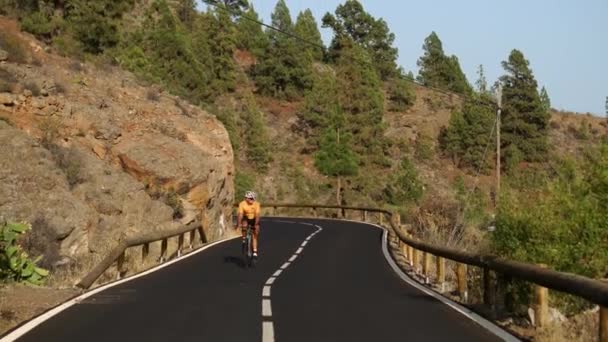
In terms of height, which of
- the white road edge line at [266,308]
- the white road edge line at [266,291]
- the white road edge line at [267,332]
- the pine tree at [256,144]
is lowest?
the white road edge line at [266,291]

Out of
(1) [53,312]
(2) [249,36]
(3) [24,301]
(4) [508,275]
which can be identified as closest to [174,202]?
Result: (3) [24,301]

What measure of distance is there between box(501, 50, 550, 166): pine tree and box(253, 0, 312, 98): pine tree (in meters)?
26.2

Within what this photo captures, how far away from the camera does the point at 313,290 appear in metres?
14.7

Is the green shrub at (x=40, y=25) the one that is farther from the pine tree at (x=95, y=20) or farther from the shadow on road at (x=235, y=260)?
the shadow on road at (x=235, y=260)

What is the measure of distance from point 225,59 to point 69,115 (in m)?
65.8

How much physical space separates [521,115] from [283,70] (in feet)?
102

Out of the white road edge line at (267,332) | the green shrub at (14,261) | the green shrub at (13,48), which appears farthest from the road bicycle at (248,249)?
the green shrub at (13,48)

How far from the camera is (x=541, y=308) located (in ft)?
33.0

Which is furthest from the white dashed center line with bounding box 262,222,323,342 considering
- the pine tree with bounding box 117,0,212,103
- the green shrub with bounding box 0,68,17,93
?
the pine tree with bounding box 117,0,212,103

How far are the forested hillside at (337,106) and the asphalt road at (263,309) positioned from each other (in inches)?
475

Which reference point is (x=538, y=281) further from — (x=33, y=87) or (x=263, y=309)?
(x=33, y=87)

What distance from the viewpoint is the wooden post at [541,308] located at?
392 inches

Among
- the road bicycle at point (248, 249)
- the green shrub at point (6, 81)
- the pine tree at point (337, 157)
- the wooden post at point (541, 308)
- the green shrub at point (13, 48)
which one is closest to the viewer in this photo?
the wooden post at point (541, 308)

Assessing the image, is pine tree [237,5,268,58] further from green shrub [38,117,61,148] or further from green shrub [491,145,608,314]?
green shrub [491,145,608,314]
